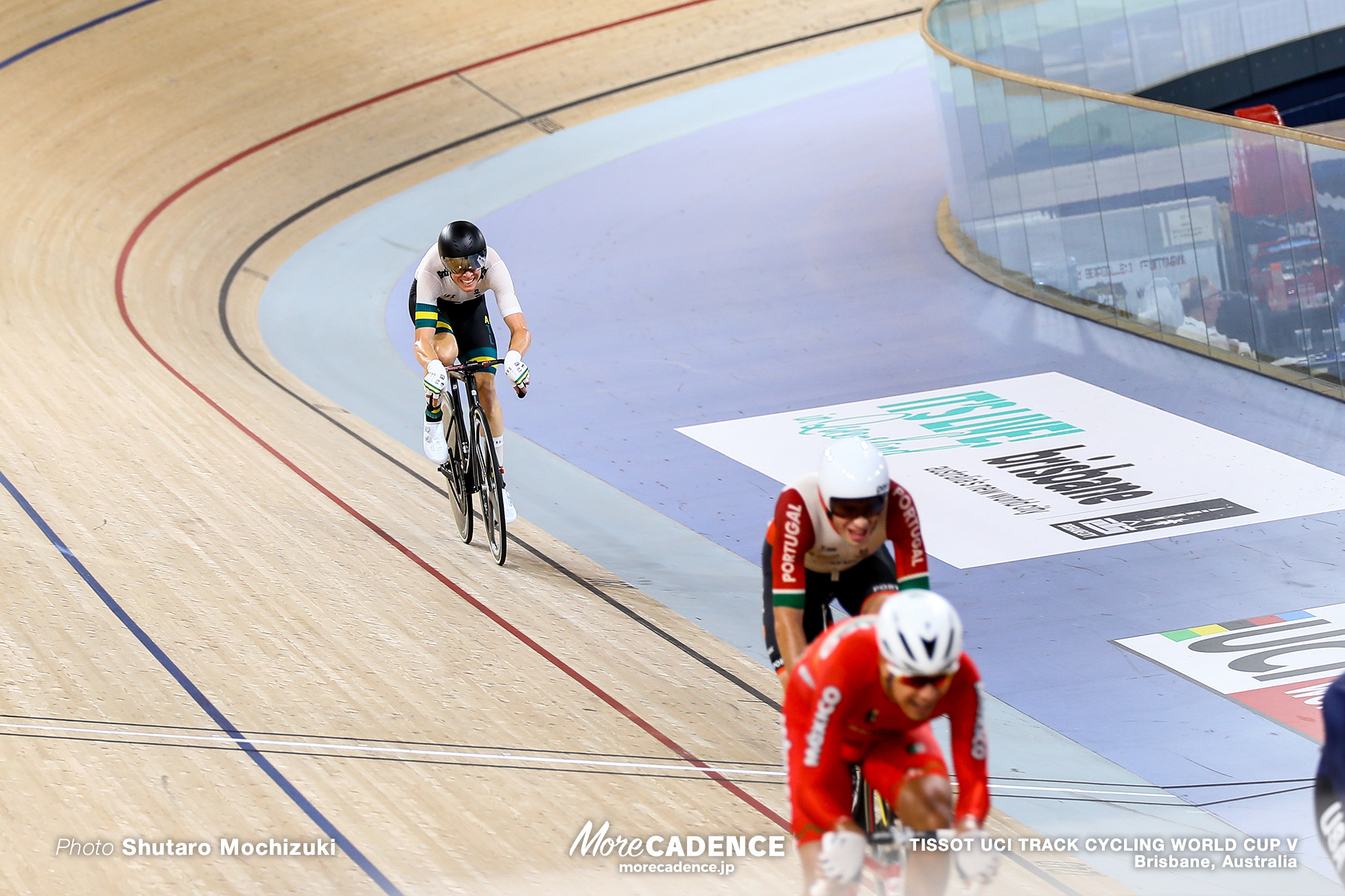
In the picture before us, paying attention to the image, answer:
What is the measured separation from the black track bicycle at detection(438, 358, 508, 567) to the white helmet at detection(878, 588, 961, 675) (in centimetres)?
279

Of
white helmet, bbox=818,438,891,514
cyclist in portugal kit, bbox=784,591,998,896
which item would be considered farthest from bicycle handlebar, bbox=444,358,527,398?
cyclist in portugal kit, bbox=784,591,998,896

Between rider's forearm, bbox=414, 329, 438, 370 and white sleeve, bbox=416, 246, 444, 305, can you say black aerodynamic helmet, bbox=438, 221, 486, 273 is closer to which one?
white sleeve, bbox=416, 246, 444, 305

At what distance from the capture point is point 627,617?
4570mm

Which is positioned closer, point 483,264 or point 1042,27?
point 483,264

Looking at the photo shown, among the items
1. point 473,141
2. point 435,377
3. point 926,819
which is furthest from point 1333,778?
point 473,141

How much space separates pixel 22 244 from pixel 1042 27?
686 centimetres

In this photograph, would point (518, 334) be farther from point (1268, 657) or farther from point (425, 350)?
point (1268, 657)

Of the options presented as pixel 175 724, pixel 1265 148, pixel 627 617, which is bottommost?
pixel 627 617

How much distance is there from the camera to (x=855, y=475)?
2.33m

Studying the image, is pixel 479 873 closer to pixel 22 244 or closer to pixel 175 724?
pixel 175 724

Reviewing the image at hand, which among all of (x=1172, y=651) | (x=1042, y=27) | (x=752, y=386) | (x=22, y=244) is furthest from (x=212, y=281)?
A: (x=1172, y=651)

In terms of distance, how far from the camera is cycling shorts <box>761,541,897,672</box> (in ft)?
9.12

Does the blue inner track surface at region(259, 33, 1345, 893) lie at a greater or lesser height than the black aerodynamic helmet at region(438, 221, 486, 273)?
lesser

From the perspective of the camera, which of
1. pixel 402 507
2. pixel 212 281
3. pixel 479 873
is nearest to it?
pixel 479 873
